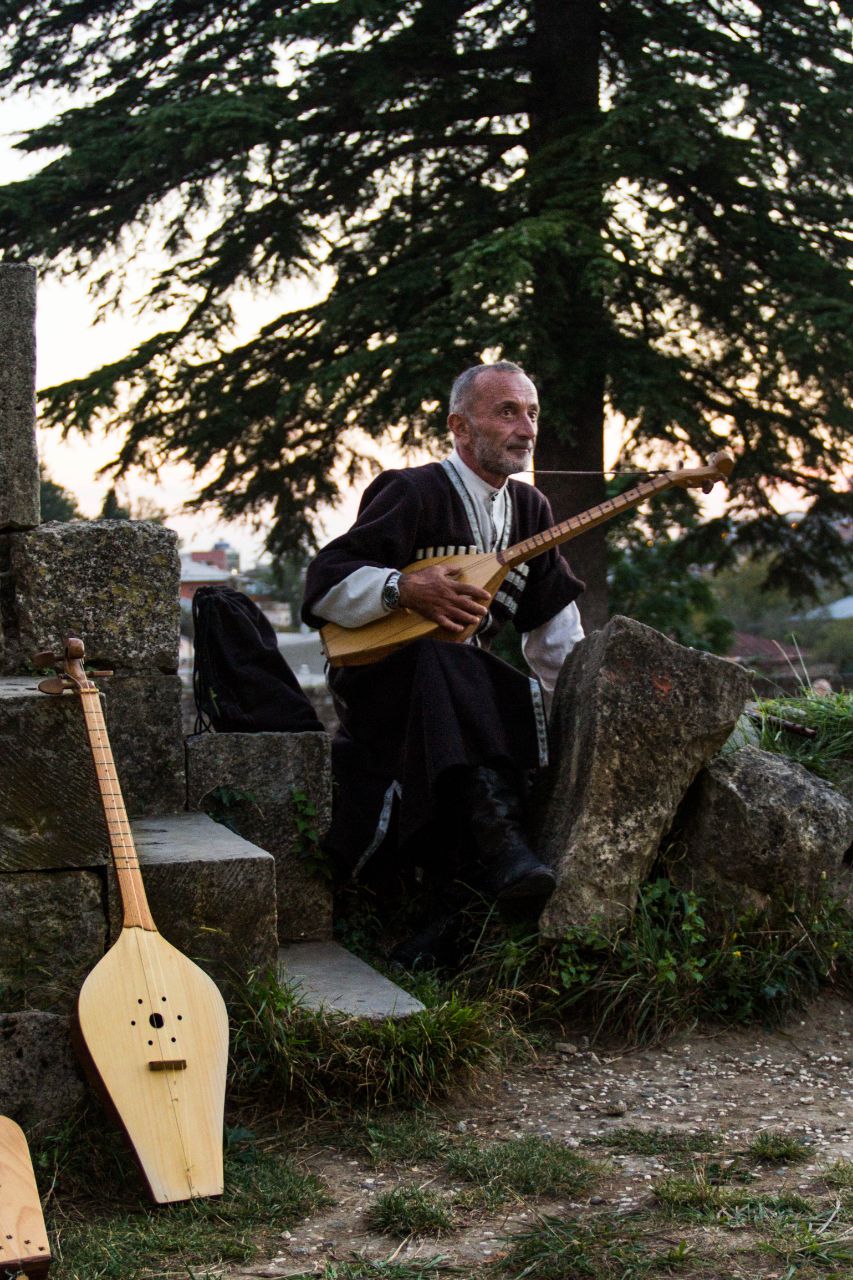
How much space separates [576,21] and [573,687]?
7.99 metres

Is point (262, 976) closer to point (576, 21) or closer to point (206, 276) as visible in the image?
point (206, 276)

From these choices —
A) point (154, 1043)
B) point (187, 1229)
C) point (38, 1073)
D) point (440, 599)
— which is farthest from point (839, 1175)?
point (440, 599)

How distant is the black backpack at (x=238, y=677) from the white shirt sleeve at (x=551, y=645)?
75cm

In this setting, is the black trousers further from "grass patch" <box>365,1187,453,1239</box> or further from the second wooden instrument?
the second wooden instrument

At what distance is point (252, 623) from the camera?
4512 millimetres

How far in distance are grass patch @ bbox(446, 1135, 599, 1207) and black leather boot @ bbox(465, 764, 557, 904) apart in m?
0.84

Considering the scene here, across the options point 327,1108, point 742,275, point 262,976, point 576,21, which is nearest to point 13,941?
point 262,976

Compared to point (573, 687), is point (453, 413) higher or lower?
higher

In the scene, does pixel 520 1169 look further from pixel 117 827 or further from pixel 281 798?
pixel 281 798

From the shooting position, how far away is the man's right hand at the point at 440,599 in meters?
4.04

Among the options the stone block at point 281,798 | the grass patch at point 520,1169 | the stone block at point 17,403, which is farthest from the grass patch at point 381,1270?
the stone block at point 17,403

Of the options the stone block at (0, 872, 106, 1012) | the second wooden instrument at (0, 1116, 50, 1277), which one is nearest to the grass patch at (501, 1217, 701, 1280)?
the second wooden instrument at (0, 1116, 50, 1277)

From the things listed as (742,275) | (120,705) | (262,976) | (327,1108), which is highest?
(742,275)

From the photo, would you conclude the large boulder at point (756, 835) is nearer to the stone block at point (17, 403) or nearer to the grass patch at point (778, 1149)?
the grass patch at point (778, 1149)
